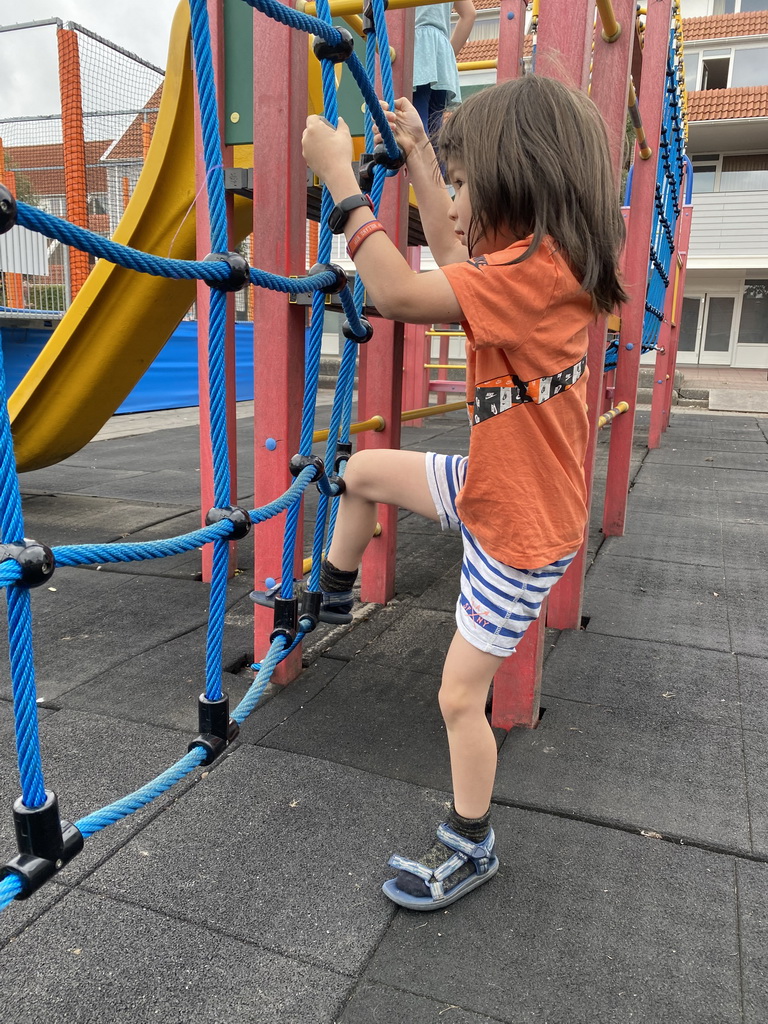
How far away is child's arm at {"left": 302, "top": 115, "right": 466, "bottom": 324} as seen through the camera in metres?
1.11

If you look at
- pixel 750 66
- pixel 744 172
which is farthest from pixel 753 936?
pixel 750 66

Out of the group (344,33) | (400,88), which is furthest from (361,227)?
(400,88)

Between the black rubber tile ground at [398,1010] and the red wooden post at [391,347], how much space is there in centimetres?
164

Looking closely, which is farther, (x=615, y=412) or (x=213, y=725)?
(x=615, y=412)

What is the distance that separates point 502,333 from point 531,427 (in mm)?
180

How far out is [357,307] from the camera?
5.57 ft

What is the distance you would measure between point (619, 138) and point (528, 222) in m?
1.42

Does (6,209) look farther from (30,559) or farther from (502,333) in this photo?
(502,333)

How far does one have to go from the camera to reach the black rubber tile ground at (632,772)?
59.2 inches

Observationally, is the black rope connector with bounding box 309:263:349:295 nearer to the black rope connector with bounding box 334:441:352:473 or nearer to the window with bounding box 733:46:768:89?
the black rope connector with bounding box 334:441:352:473

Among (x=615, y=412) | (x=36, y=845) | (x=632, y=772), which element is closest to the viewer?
(x=36, y=845)

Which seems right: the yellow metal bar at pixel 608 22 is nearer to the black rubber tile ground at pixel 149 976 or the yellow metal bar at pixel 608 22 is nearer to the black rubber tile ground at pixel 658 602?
the black rubber tile ground at pixel 658 602

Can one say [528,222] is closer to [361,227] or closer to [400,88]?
[361,227]

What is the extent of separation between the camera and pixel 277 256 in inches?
75.2
